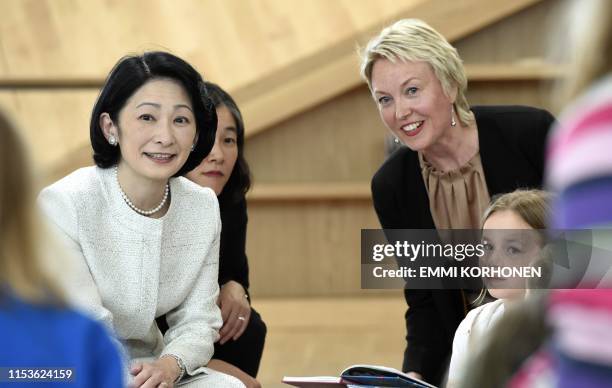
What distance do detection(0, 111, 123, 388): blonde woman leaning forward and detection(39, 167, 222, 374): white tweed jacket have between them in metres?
0.97

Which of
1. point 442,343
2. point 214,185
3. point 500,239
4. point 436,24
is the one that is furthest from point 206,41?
point 500,239

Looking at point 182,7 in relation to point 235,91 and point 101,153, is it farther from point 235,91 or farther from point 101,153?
point 101,153

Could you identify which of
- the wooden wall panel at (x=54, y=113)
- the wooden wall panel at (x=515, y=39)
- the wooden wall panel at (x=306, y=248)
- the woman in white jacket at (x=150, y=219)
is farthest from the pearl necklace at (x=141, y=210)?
the wooden wall panel at (x=515, y=39)

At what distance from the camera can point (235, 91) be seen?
157 inches

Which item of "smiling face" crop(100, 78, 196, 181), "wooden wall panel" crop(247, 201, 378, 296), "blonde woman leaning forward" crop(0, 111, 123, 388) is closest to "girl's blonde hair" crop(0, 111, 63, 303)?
"blonde woman leaning forward" crop(0, 111, 123, 388)

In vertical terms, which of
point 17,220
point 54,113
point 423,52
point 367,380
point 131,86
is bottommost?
point 367,380

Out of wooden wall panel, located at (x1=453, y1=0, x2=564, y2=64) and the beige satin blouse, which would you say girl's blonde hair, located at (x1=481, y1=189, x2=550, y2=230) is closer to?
the beige satin blouse

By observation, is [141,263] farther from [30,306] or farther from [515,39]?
[515,39]

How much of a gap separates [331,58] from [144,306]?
216 centimetres

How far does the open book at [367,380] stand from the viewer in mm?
1761

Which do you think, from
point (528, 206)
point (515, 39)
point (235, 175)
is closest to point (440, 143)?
point (528, 206)

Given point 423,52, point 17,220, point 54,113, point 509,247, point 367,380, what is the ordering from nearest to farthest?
1. point 17,220
2. point 367,380
3. point 509,247
4. point 423,52
5. point 54,113

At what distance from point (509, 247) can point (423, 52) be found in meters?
0.54

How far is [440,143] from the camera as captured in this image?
237 cm
